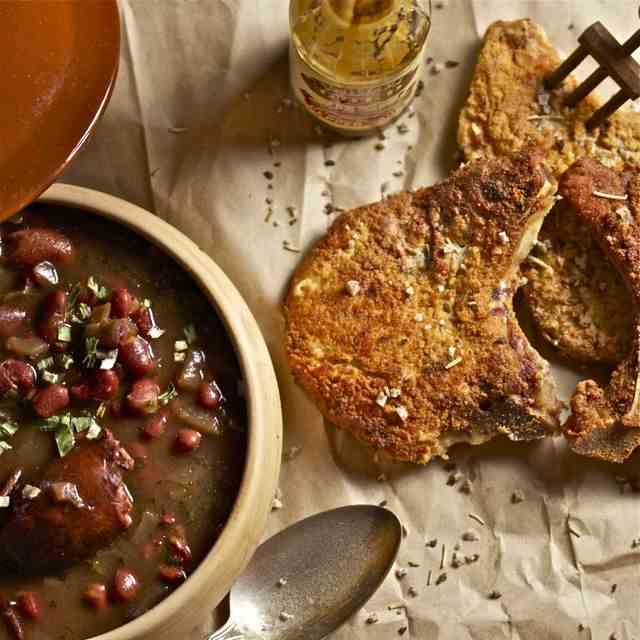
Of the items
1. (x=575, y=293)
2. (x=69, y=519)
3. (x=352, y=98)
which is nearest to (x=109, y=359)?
(x=69, y=519)

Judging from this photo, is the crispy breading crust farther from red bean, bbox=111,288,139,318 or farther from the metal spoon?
red bean, bbox=111,288,139,318

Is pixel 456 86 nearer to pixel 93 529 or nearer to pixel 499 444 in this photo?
pixel 499 444

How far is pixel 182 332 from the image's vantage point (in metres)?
2.38

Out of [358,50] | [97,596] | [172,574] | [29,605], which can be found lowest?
[29,605]

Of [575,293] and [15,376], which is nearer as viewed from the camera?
[15,376]

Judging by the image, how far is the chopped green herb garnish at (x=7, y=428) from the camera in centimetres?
231

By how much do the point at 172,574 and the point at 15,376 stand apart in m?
0.61

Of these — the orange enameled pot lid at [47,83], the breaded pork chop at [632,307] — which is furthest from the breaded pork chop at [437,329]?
the orange enameled pot lid at [47,83]

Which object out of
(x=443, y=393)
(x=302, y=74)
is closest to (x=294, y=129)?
(x=302, y=74)

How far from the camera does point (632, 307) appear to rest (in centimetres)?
248

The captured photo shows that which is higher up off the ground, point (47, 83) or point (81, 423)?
point (47, 83)

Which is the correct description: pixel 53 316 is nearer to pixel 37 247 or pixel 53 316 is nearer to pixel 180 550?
pixel 37 247

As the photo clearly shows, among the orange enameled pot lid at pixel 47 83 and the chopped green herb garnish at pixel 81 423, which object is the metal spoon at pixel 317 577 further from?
the orange enameled pot lid at pixel 47 83

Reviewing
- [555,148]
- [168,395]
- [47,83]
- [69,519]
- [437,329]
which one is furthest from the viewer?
[555,148]
